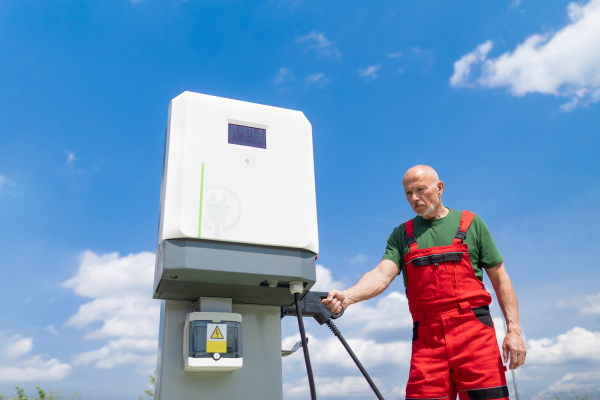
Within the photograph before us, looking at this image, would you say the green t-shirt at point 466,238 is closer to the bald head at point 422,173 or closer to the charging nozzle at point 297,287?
the bald head at point 422,173

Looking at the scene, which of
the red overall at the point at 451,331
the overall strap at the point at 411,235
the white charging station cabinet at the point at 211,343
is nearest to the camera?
the red overall at the point at 451,331

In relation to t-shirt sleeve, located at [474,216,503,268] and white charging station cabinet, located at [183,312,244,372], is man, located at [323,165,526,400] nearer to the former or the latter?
t-shirt sleeve, located at [474,216,503,268]

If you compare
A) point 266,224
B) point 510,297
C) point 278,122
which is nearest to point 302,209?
point 266,224

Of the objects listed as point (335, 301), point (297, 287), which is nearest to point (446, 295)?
point (335, 301)

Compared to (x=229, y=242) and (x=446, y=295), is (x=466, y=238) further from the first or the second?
(x=229, y=242)

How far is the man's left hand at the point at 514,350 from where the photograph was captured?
1.73 meters

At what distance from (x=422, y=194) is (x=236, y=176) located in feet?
2.32

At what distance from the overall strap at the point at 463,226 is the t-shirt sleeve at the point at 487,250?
5 centimetres

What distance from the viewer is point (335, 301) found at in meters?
1.88

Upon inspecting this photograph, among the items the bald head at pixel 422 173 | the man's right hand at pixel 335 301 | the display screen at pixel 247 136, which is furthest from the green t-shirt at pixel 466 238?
the display screen at pixel 247 136

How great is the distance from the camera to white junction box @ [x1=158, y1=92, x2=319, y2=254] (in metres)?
1.72

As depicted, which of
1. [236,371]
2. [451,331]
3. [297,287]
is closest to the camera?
[451,331]

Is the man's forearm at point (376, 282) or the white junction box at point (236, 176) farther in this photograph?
the man's forearm at point (376, 282)

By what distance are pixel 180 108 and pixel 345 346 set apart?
3.51ft
